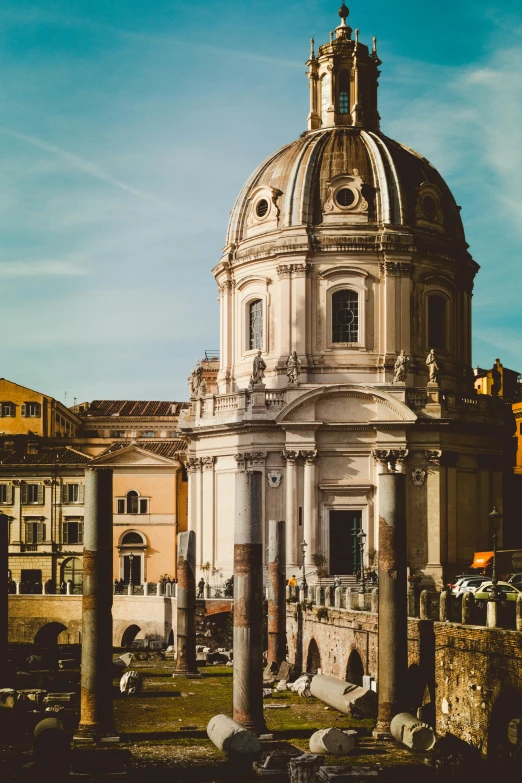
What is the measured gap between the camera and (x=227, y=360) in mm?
61031

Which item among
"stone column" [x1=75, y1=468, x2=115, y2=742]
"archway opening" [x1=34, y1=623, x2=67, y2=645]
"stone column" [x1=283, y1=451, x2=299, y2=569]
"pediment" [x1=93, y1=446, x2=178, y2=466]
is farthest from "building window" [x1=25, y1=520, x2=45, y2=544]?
"stone column" [x1=75, y1=468, x2=115, y2=742]

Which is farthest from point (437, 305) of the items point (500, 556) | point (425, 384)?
point (500, 556)

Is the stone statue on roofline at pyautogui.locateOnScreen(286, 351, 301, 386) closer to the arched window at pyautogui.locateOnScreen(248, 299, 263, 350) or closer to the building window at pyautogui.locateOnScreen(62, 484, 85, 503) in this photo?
the arched window at pyautogui.locateOnScreen(248, 299, 263, 350)

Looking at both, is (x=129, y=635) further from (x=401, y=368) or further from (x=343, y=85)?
(x=343, y=85)

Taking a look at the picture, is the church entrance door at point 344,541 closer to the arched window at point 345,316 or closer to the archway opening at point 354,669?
the arched window at point 345,316

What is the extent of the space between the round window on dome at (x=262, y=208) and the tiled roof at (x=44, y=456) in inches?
768

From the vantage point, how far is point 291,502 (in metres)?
54.0

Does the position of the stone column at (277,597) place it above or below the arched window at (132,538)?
below

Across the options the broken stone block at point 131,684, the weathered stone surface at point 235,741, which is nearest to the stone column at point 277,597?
the broken stone block at point 131,684

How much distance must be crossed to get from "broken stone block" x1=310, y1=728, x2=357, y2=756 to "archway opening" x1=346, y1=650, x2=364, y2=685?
29.6 ft

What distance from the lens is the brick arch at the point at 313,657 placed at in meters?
41.5

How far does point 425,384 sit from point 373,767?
32715 mm

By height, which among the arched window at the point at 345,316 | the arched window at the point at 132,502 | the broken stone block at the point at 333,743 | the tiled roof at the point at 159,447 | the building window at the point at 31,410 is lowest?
the broken stone block at the point at 333,743

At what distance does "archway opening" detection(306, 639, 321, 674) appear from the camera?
41.5 meters
